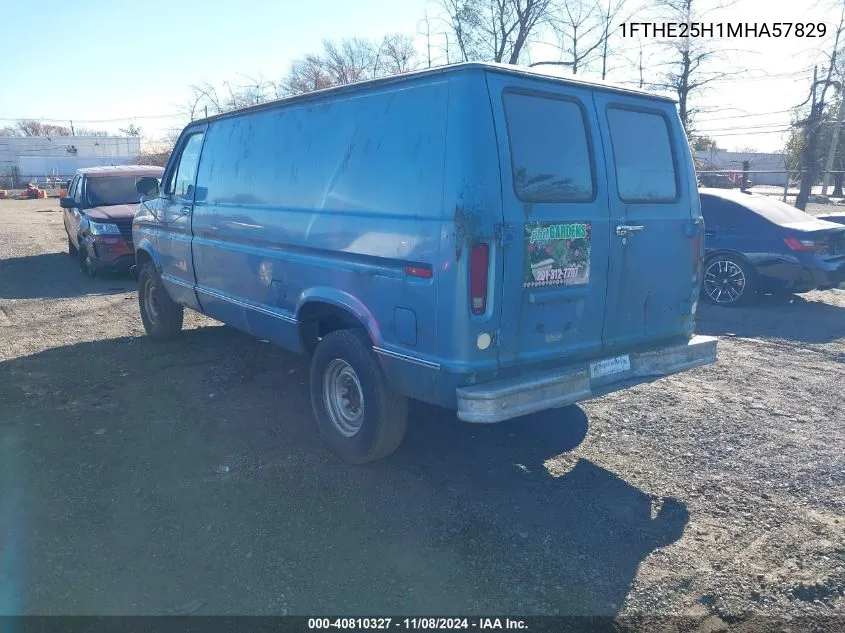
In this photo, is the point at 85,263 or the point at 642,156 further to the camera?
the point at 85,263

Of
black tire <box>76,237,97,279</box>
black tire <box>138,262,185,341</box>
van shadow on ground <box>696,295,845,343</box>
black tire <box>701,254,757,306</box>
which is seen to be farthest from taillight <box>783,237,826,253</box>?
black tire <box>76,237,97,279</box>

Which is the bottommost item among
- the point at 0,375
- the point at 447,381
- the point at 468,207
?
the point at 0,375

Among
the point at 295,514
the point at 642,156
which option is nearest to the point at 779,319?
the point at 642,156

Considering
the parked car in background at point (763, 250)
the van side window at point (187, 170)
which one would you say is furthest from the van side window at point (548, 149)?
the parked car in background at point (763, 250)

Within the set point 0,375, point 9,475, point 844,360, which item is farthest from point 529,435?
point 0,375

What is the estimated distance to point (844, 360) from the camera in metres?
6.81

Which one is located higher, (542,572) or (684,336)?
(684,336)

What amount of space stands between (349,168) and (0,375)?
14.3 feet

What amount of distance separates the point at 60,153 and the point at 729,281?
8214 centimetres

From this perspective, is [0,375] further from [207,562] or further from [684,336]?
[684,336]

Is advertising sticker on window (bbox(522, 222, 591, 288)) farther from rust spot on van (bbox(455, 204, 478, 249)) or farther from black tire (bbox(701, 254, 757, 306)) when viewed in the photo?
black tire (bbox(701, 254, 757, 306))

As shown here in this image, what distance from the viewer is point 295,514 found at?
384 cm

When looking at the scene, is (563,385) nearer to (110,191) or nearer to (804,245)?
(804,245)

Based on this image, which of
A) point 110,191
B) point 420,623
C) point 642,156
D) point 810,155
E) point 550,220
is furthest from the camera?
point 810,155
